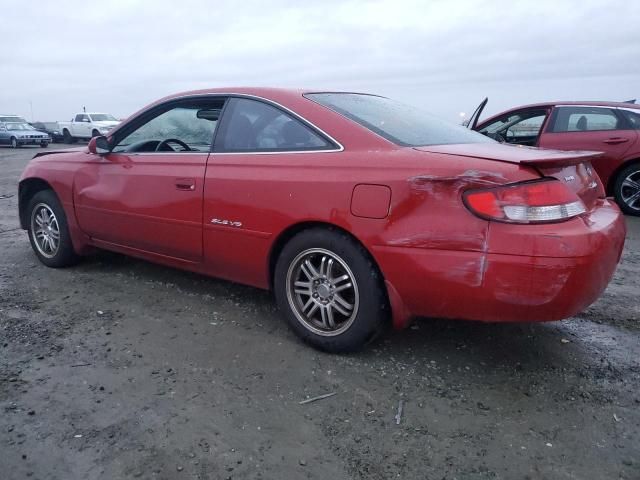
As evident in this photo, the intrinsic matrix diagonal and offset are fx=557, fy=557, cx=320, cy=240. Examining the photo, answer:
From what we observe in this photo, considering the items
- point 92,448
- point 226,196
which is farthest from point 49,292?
point 92,448

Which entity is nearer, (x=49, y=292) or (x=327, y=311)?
(x=327, y=311)

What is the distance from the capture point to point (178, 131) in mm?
4039

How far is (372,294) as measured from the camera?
2830 millimetres

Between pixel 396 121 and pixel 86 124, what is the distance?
1119 inches

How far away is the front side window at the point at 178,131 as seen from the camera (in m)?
3.72

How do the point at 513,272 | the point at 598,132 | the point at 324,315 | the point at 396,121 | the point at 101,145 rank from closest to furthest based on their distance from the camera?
1. the point at 513,272
2. the point at 324,315
3. the point at 396,121
4. the point at 101,145
5. the point at 598,132

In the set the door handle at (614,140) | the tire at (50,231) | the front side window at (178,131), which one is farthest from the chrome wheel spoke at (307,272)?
the door handle at (614,140)

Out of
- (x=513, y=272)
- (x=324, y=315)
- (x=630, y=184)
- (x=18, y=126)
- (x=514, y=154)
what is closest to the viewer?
(x=513, y=272)

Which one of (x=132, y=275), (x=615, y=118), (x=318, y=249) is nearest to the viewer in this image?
(x=318, y=249)

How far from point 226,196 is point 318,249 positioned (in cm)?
73

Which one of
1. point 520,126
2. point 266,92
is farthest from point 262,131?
point 520,126

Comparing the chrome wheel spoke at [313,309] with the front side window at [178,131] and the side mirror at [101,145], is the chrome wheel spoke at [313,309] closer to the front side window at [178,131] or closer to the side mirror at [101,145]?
the front side window at [178,131]

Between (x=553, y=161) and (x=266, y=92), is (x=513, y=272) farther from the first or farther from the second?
(x=266, y=92)

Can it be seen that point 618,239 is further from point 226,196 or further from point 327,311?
point 226,196
